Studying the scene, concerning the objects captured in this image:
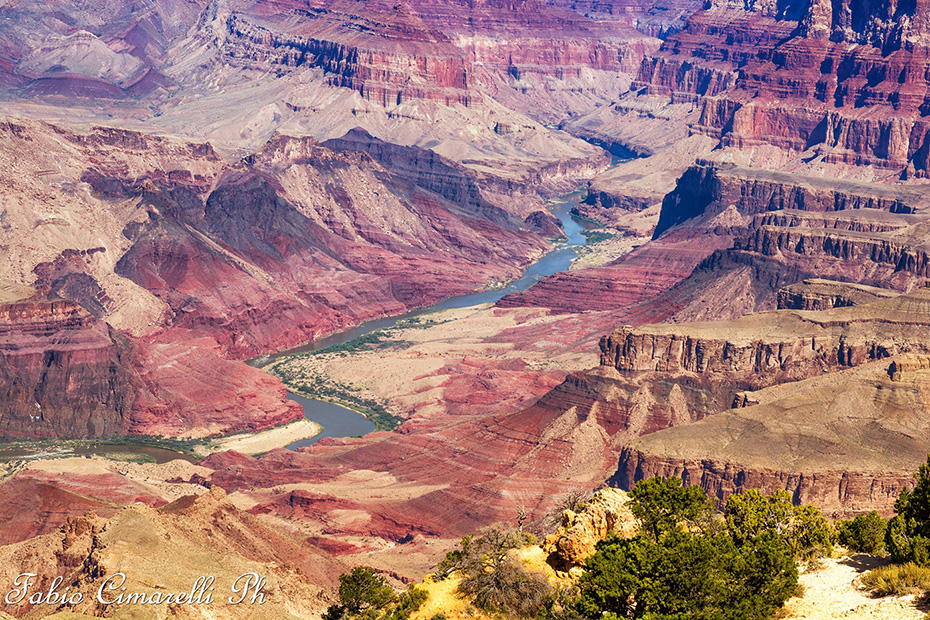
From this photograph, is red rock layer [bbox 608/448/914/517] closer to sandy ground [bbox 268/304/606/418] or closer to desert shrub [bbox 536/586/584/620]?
sandy ground [bbox 268/304/606/418]

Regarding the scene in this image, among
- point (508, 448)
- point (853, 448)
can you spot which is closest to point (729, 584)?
point (853, 448)

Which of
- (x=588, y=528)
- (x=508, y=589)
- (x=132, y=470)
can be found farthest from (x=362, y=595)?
(x=132, y=470)

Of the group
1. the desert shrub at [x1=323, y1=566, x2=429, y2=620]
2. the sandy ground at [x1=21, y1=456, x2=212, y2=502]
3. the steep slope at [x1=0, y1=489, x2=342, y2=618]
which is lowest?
the sandy ground at [x1=21, y1=456, x2=212, y2=502]

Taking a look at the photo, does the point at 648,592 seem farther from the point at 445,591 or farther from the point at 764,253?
the point at 764,253

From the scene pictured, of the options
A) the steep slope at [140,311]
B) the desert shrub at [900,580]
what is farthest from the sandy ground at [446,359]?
the desert shrub at [900,580]

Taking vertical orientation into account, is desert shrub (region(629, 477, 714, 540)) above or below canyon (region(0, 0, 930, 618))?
above

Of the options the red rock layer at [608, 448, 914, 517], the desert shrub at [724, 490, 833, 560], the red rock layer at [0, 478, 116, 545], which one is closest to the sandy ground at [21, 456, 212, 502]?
the red rock layer at [0, 478, 116, 545]

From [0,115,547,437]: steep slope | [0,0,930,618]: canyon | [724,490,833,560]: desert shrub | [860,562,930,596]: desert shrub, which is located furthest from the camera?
[0,115,547,437]: steep slope
